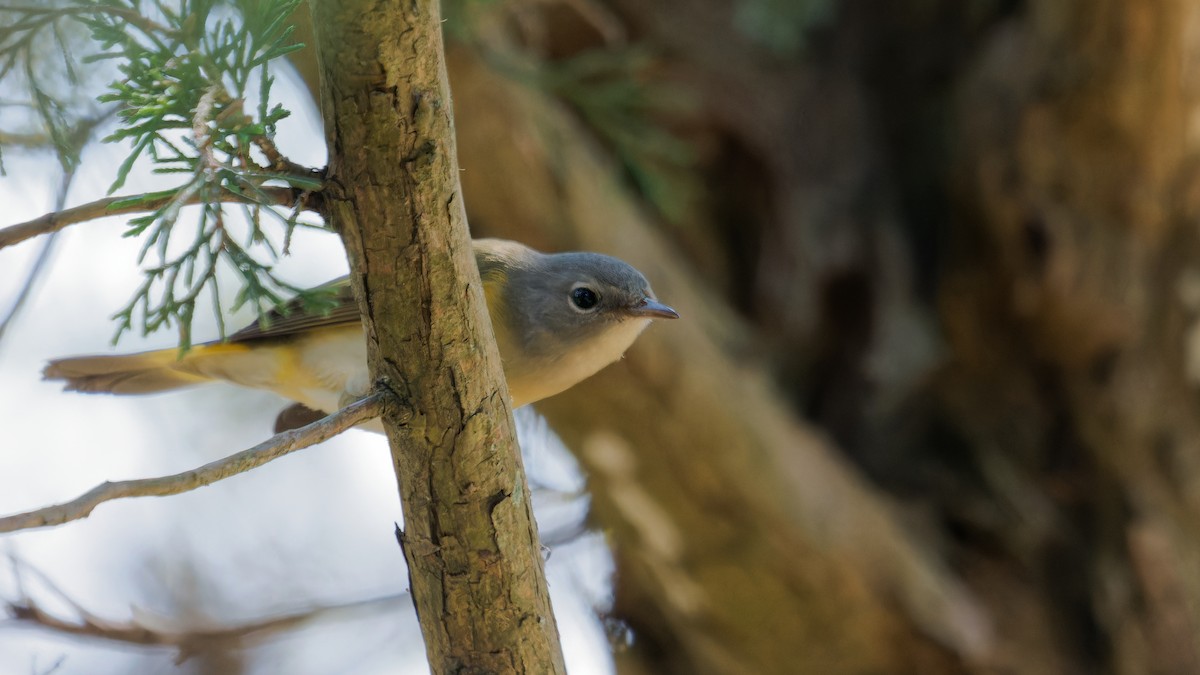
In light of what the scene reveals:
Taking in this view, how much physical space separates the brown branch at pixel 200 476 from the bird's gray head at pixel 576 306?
127 centimetres

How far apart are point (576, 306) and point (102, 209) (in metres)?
1.64

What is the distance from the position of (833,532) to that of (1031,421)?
1.23 metres

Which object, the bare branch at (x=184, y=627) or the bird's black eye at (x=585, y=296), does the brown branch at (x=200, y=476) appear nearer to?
the bird's black eye at (x=585, y=296)

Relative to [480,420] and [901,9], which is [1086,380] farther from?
[480,420]

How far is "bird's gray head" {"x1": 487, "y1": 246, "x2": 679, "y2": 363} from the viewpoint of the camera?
9.68ft

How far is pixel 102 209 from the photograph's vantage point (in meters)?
1.54

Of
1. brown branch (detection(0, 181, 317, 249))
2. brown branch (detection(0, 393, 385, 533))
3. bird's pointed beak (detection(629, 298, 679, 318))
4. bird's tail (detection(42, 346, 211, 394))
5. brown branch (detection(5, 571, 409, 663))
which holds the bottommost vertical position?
brown branch (detection(5, 571, 409, 663))

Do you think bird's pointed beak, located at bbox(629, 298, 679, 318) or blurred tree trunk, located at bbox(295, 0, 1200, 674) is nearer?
bird's pointed beak, located at bbox(629, 298, 679, 318)

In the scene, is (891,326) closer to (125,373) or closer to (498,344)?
(498,344)

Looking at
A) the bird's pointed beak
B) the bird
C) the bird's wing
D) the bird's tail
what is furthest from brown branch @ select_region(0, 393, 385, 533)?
the bird's tail

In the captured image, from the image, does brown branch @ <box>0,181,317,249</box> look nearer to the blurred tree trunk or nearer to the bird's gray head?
the bird's gray head

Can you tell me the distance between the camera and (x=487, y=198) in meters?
3.86

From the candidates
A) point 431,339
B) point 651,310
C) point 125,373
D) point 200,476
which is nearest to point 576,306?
point 651,310

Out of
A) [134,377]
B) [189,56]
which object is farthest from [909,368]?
[189,56]
